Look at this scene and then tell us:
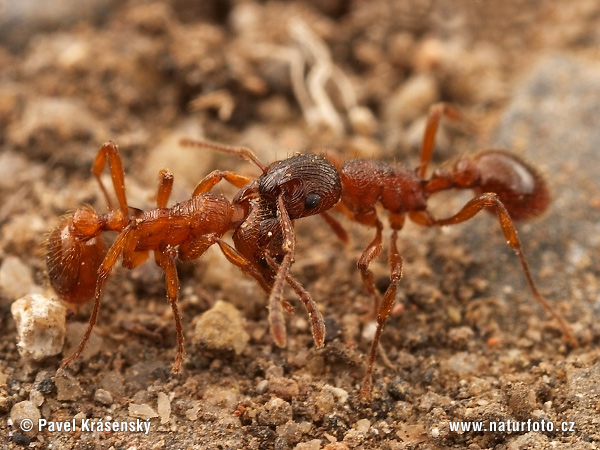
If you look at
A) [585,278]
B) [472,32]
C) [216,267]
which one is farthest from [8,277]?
[472,32]

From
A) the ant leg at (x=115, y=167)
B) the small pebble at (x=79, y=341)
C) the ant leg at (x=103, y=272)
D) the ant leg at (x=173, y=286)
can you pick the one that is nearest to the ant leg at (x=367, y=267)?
the ant leg at (x=173, y=286)

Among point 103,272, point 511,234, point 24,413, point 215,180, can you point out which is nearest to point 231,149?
point 215,180

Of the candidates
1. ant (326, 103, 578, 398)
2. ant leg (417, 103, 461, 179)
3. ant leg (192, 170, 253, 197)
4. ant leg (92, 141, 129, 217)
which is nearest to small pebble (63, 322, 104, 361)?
ant leg (92, 141, 129, 217)

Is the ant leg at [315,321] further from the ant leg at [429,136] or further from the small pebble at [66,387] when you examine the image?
the ant leg at [429,136]

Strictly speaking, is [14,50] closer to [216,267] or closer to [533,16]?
[216,267]

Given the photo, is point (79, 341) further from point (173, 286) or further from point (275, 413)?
point (275, 413)

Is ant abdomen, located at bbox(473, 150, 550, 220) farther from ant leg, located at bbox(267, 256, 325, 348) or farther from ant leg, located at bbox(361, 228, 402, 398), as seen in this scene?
ant leg, located at bbox(267, 256, 325, 348)
